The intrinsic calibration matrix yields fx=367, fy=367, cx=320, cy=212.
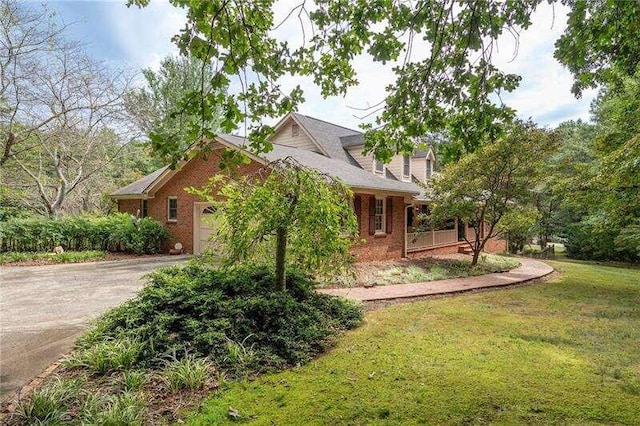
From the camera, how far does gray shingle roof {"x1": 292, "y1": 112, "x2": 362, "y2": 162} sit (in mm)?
17641

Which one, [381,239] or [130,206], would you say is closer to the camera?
[381,239]

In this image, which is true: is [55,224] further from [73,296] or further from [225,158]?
[225,158]

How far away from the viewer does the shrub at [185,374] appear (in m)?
3.91

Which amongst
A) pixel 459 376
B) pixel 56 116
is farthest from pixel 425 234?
pixel 56 116

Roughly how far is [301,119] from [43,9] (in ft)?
35.8

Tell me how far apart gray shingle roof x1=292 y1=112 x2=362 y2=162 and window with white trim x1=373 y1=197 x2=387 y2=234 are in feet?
11.3

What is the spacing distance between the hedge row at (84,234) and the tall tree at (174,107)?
478 centimetres

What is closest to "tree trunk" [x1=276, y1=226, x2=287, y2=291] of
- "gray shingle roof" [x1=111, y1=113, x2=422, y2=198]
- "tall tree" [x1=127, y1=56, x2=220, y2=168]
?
"tall tree" [x1=127, y1=56, x2=220, y2=168]

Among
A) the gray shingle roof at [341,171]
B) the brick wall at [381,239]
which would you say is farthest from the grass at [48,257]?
the brick wall at [381,239]

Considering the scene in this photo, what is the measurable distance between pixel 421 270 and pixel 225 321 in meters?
9.19

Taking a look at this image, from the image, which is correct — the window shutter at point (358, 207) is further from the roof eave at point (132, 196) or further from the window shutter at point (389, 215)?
the roof eave at point (132, 196)

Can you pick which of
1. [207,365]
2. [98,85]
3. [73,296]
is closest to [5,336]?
[73,296]

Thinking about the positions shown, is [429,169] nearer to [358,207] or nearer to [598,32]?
[358,207]

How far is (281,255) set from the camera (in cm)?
636
